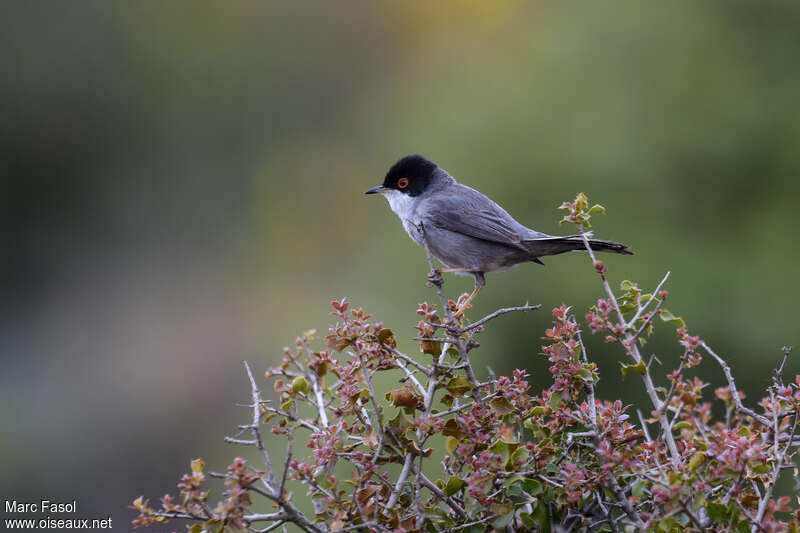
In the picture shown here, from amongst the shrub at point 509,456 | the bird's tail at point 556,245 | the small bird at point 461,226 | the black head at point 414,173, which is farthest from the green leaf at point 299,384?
the black head at point 414,173

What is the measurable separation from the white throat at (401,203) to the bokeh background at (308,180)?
1.82 meters

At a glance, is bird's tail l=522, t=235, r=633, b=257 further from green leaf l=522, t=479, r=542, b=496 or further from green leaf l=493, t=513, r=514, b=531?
green leaf l=493, t=513, r=514, b=531

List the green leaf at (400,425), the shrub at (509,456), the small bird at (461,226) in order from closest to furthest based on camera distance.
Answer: the shrub at (509,456), the green leaf at (400,425), the small bird at (461,226)

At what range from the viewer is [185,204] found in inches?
636

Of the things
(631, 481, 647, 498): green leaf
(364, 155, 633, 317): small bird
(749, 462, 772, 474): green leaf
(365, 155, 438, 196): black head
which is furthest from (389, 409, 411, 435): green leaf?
(365, 155, 438, 196): black head

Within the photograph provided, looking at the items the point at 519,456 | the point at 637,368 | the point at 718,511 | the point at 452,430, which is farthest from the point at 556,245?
the point at 718,511

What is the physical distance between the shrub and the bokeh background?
4136 millimetres

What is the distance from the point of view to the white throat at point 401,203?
Result: 4.73 meters

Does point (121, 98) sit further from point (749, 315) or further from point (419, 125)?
point (749, 315)

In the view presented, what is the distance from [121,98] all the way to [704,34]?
12.3 meters

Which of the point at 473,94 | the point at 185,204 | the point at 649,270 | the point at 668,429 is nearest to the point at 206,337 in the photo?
the point at 185,204

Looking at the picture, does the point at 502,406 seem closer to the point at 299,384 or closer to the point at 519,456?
the point at 519,456

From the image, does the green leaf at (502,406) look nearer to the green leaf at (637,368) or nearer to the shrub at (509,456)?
the shrub at (509,456)

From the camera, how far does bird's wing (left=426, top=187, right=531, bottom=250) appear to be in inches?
167
